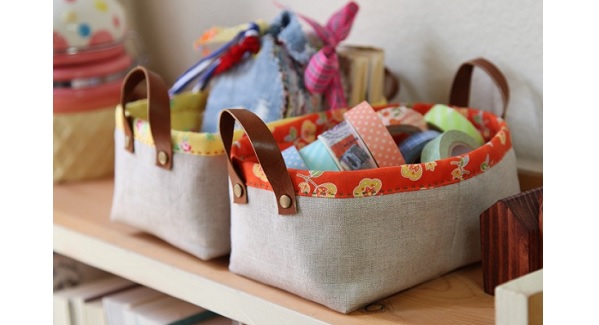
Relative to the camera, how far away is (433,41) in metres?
0.97

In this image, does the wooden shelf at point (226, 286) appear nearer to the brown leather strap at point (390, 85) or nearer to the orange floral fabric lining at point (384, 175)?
the orange floral fabric lining at point (384, 175)

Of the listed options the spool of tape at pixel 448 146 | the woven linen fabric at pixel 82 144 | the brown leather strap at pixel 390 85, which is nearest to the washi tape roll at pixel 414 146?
the spool of tape at pixel 448 146

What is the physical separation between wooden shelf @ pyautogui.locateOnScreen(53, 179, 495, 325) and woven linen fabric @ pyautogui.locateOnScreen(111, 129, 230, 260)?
3 centimetres

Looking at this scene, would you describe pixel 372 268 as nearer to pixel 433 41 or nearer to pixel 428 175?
pixel 428 175

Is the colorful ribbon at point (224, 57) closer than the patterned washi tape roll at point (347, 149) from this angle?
No

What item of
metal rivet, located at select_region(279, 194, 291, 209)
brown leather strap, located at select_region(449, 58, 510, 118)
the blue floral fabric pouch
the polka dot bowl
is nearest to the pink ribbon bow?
the blue floral fabric pouch

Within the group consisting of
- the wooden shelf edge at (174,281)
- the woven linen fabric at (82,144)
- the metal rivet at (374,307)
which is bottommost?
the wooden shelf edge at (174,281)

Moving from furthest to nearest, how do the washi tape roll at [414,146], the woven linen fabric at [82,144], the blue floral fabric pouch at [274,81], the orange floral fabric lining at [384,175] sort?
the woven linen fabric at [82,144] < the blue floral fabric pouch at [274,81] < the washi tape roll at [414,146] < the orange floral fabric lining at [384,175]

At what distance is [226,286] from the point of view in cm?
76

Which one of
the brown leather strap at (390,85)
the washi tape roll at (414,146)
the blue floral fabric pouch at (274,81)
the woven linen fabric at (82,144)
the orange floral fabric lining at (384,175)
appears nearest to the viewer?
the orange floral fabric lining at (384,175)

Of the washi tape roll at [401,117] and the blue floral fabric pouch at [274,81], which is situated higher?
the blue floral fabric pouch at [274,81]

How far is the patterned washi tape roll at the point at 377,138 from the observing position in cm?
75
